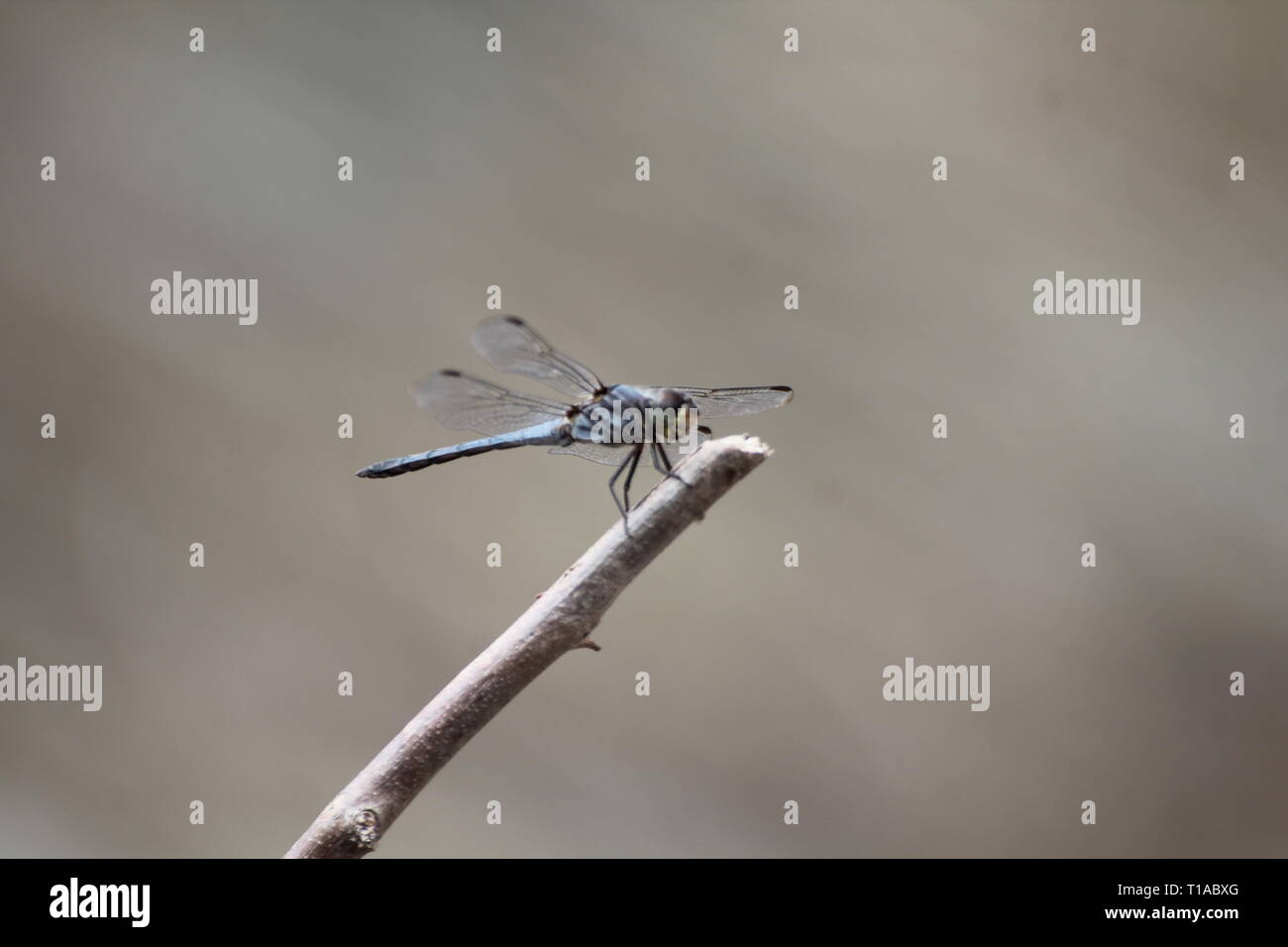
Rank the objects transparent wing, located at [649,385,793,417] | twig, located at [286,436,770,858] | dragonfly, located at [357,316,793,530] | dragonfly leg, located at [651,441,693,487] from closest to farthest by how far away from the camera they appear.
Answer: twig, located at [286,436,770,858]
dragonfly leg, located at [651,441,693,487]
dragonfly, located at [357,316,793,530]
transparent wing, located at [649,385,793,417]

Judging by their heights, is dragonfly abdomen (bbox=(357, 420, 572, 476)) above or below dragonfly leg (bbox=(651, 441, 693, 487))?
above

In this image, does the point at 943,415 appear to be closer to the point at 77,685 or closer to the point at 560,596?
the point at 560,596

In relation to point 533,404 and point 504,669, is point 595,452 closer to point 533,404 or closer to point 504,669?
point 533,404

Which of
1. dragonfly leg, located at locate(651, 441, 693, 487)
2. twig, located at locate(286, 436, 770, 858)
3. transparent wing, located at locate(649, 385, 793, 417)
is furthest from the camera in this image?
transparent wing, located at locate(649, 385, 793, 417)

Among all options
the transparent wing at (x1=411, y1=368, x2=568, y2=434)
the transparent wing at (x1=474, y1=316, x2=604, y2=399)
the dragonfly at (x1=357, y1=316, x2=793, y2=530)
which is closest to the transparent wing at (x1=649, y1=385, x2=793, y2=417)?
the dragonfly at (x1=357, y1=316, x2=793, y2=530)

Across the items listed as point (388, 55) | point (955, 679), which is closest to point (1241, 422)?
point (955, 679)

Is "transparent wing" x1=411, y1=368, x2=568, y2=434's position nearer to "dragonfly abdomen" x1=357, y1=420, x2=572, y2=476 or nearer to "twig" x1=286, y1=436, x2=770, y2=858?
"dragonfly abdomen" x1=357, y1=420, x2=572, y2=476

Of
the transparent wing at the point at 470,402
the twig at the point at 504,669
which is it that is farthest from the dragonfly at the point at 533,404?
the twig at the point at 504,669

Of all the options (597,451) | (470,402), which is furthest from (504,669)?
(470,402)
